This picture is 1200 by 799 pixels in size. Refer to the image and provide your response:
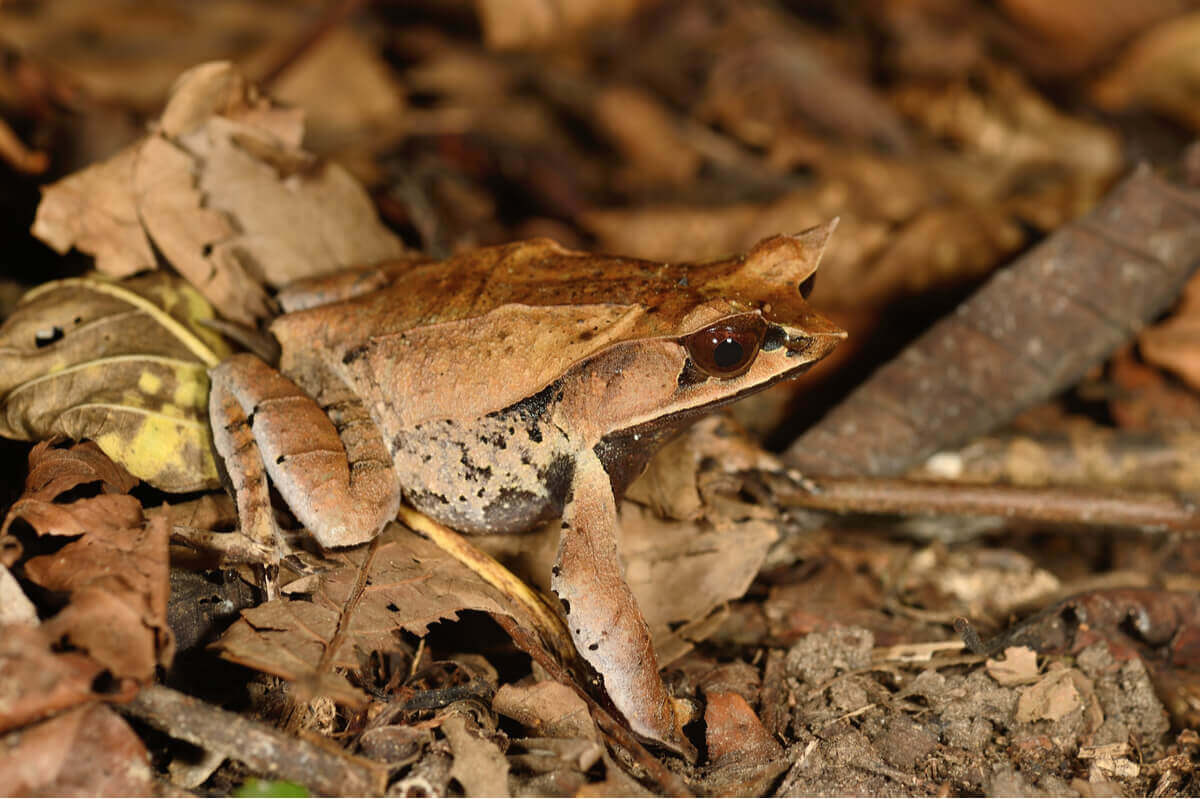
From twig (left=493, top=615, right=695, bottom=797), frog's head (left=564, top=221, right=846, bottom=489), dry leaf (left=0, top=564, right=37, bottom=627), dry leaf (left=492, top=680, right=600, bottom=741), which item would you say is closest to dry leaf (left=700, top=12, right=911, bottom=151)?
frog's head (left=564, top=221, right=846, bottom=489)

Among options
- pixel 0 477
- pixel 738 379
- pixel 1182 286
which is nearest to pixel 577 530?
pixel 738 379

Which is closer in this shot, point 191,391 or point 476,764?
point 476,764

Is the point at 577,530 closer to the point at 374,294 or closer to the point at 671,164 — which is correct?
the point at 374,294

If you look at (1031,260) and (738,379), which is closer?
(738,379)

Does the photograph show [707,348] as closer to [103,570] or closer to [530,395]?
[530,395]

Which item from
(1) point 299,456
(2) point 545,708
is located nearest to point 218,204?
(1) point 299,456

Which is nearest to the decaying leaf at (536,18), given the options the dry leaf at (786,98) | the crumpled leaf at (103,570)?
the dry leaf at (786,98)
